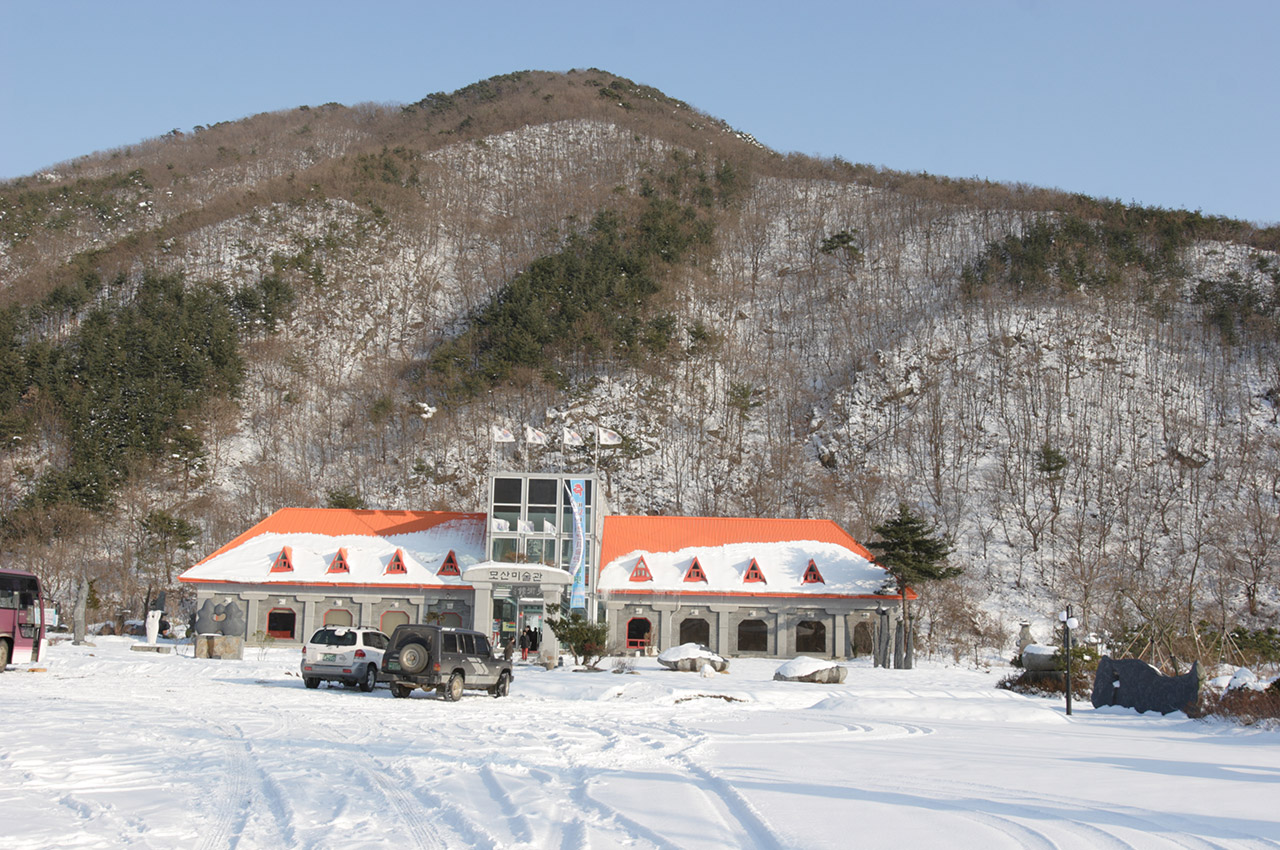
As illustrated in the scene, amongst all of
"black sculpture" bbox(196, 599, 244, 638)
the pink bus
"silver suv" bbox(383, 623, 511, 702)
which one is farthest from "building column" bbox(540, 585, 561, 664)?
the pink bus

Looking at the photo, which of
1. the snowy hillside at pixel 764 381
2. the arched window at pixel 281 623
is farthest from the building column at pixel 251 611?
the snowy hillside at pixel 764 381

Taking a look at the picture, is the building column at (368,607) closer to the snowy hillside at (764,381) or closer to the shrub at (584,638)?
the shrub at (584,638)

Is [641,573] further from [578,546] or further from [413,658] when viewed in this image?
[413,658]

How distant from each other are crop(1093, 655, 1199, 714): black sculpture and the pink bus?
25293 mm

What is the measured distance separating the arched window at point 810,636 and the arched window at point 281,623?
72.4ft

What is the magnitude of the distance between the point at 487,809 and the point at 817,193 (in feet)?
287

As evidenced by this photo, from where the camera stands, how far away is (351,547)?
4225cm

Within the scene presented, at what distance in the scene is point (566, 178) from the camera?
92.4 metres

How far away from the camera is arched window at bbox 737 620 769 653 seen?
40344 millimetres

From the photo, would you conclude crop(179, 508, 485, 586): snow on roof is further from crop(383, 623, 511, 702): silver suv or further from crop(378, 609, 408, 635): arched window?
crop(383, 623, 511, 702): silver suv

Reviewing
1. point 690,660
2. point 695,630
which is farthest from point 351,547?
point 690,660

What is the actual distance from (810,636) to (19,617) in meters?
29.2

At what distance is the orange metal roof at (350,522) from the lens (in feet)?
142

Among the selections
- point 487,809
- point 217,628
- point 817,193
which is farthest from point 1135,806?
point 817,193
